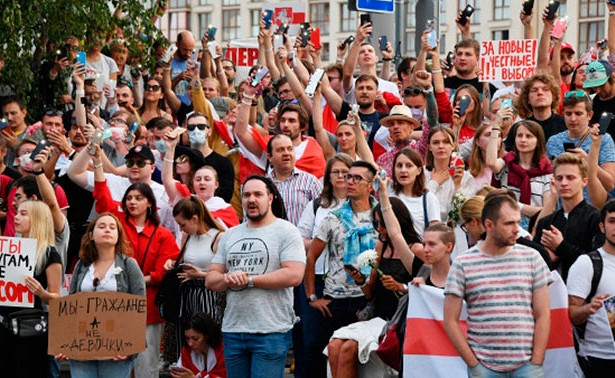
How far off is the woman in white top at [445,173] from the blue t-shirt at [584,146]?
0.73m

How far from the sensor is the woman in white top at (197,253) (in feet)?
39.0

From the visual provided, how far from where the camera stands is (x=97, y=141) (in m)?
12.8

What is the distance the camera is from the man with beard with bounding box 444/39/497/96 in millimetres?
15000

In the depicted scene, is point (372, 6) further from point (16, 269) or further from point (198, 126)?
point (16, 269)

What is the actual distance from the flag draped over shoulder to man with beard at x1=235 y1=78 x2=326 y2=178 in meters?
3.40

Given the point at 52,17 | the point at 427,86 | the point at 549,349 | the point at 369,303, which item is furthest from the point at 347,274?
the point at 52,17

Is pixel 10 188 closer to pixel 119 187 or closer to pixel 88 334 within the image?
pixel 119 187

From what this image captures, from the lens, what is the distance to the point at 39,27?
58.1 feet

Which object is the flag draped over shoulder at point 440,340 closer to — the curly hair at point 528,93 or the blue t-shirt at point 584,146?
the blue t-shirt at point 584,146

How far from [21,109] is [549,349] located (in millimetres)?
7713

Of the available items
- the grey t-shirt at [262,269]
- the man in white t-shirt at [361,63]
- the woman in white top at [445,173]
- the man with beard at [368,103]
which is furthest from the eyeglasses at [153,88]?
the grey t-shirt at [262,269]

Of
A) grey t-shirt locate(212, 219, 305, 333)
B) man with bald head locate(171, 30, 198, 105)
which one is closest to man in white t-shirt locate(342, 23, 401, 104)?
man with bald head locate(171, 30, 198, 105)

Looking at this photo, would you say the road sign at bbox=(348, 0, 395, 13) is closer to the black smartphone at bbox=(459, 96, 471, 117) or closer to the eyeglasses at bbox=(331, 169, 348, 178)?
the black smartphone at bbox=(459, 96, 471, 117)

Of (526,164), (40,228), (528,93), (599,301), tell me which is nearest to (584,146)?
(526,164)
